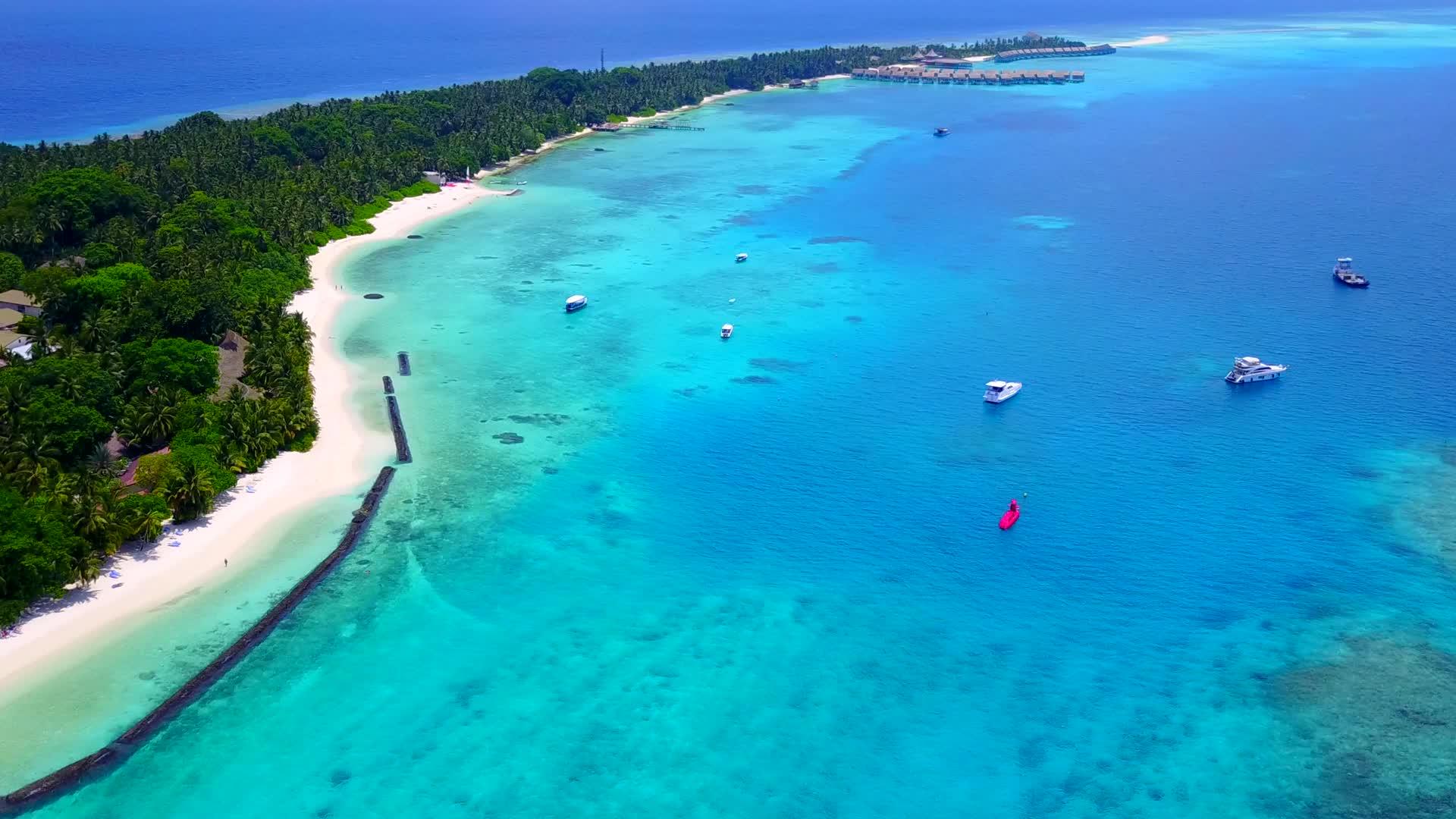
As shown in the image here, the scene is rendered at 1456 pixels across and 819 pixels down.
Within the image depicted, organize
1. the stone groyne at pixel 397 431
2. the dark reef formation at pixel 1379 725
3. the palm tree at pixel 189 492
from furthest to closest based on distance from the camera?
the stone groyne at pixel 397 431
the palm tree at pixel 189 492
the dark reef formation at pixel 1379 725

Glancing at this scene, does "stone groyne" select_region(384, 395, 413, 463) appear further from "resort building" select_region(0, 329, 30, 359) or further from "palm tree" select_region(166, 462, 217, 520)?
"resort building" select_region(0, 329, 30, 359)

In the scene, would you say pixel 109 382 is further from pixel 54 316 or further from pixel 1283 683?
pixel 1283 683

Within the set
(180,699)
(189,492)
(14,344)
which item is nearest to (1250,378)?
(189,492)

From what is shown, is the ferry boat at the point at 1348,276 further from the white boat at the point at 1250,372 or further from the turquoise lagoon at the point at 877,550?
the white boat at the point at 1250,372

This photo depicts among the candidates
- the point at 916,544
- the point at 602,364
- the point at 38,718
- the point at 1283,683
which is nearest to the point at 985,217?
the point at 602,364

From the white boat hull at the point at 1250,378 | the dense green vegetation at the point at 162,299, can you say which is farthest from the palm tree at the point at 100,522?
the white boat hull at the point at 1250,378

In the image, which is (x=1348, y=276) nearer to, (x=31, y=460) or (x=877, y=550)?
(x=877, y=550)
